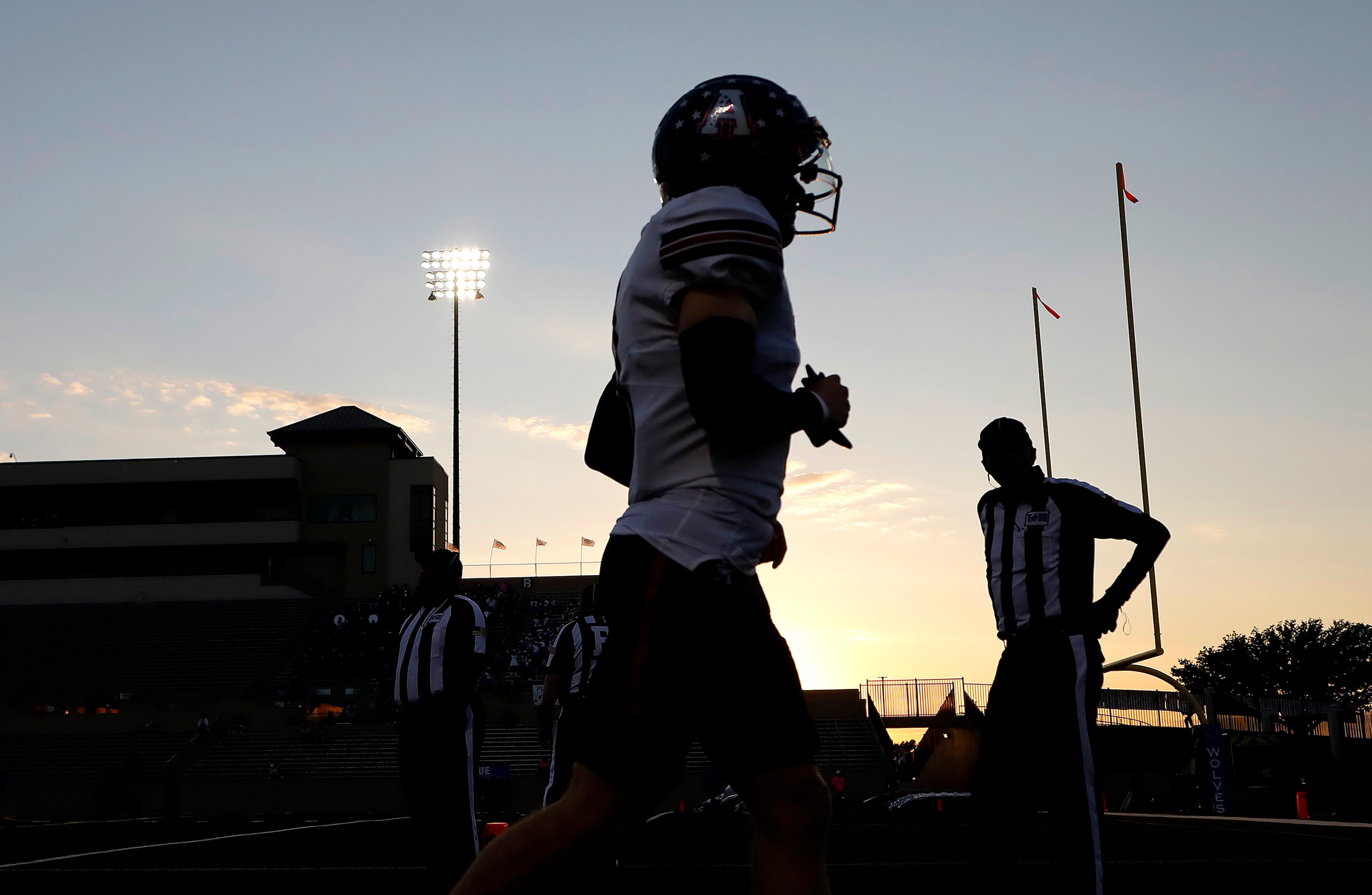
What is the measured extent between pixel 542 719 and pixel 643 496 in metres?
7.68

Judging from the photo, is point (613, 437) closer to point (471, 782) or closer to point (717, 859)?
point (471, 782)

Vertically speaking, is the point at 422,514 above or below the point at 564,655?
above

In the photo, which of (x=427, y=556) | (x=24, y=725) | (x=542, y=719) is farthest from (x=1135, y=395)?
(x=24, y=725)

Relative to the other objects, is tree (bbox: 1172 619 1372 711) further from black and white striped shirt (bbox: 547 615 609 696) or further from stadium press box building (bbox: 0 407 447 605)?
black and white striped shirt (bbox: 547 615 609 696)

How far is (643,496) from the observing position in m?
2.29

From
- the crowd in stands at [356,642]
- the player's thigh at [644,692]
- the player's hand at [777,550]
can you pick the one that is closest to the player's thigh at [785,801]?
the player's thigh at [644,692]

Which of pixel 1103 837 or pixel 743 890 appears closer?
pixel 1103 837

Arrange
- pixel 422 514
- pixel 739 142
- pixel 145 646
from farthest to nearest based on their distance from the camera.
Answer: pixel 422 514, pixel 145 646, pixel 739 142

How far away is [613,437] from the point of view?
256 centimetres

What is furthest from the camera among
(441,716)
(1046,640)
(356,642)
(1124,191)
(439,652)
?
(356,642)

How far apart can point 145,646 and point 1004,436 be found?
39.0 metres

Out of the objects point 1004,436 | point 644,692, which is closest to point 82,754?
point 1004,436

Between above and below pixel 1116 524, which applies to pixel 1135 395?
above

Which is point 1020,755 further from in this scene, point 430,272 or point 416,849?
point 430,272
